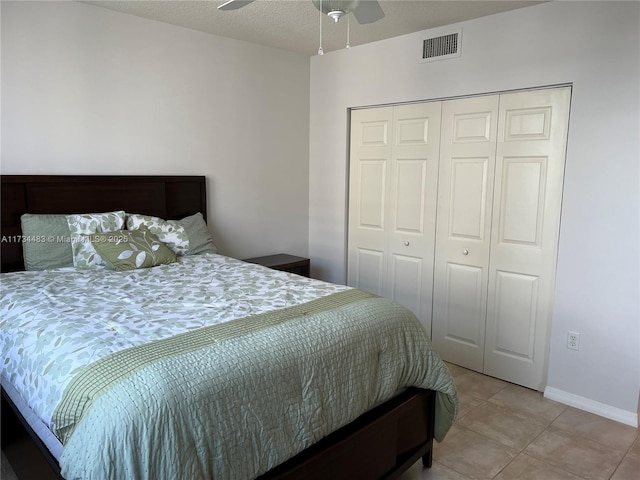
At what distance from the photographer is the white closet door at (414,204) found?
11.2 feet

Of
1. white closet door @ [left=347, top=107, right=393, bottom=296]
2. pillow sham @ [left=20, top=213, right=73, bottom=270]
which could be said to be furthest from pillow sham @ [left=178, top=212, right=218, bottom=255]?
white closet door @ [left=347, top=107, right=393, bottom=296]

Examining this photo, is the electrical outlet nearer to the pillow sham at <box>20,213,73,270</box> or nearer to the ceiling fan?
the ceiling fan

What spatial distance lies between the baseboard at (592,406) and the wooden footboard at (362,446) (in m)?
1.17

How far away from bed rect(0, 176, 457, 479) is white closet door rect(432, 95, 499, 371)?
1244mm

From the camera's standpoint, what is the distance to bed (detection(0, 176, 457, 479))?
128 centimetres

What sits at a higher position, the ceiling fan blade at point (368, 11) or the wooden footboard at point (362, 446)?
the ceiling fan blade at point (368, 11)

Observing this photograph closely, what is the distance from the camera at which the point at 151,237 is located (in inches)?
113

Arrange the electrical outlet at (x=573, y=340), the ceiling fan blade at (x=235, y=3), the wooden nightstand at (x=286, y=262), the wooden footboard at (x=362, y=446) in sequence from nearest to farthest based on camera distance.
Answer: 1. the wooden footboard at (x=362, y=446)
2. the ceiling fan blade at (x=235, y=3)
3. the electrical outlet at (x=573, y=340)
4. the wooden nightstand at (x=286, y=262)

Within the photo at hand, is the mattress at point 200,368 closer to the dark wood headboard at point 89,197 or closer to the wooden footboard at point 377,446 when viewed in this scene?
the wooden footboard at point 377,446

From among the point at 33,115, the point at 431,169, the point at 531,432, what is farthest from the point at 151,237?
the point at 531,432

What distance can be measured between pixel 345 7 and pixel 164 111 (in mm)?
1856

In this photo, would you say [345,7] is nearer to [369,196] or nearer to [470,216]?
[470,216]

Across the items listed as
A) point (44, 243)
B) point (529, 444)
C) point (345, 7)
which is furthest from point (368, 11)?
point (529, 444)

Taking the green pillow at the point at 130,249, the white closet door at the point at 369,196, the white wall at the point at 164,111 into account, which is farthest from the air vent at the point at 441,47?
the green pillow at the point at 130,249
